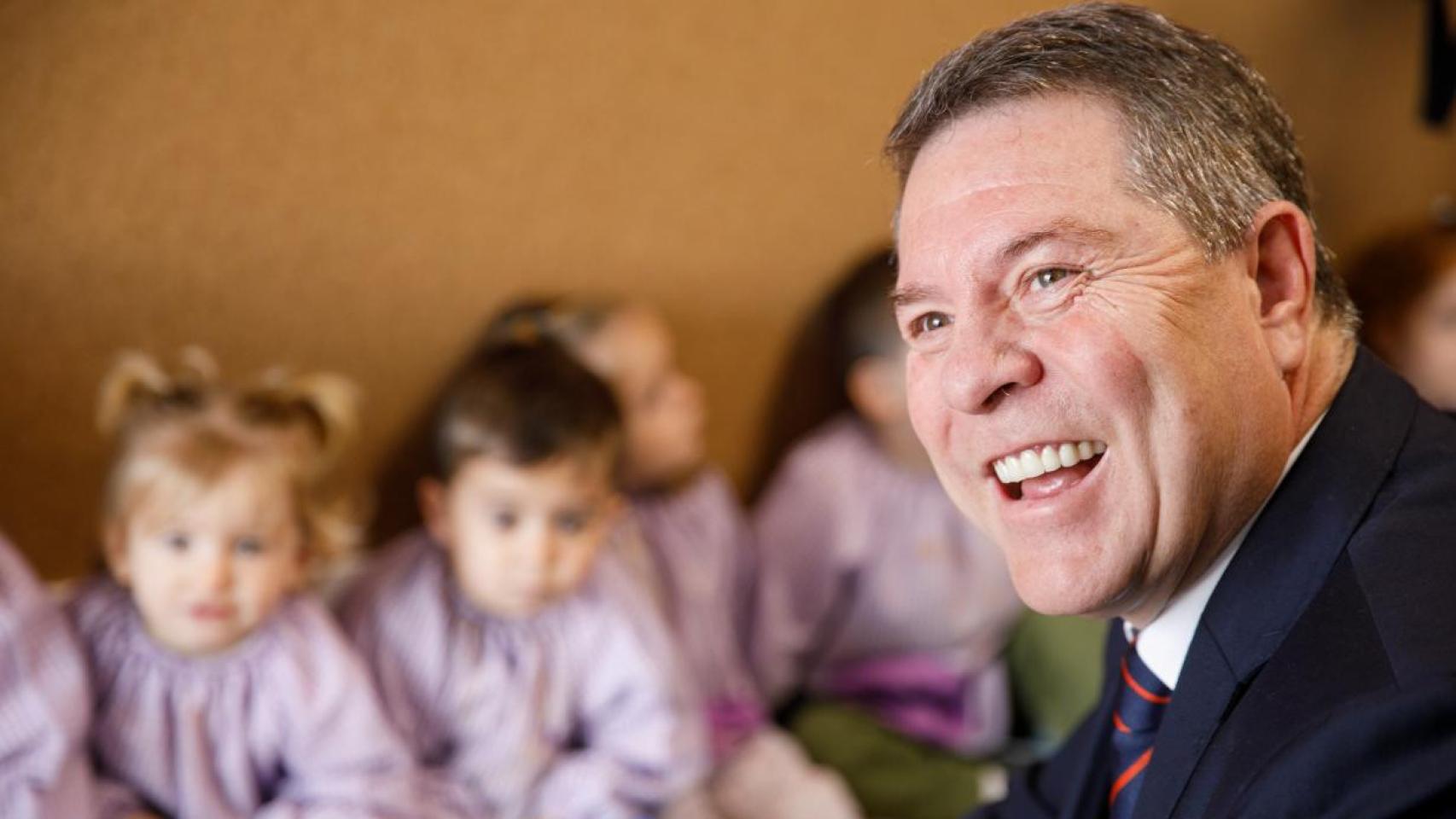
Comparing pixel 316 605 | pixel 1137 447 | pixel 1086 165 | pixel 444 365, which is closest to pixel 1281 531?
pixel 1137 447

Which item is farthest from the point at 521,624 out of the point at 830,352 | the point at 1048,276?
the point at 1048,276

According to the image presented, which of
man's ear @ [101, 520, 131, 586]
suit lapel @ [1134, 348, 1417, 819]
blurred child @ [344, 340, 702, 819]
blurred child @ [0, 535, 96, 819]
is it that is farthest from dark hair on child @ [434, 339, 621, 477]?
suit lapel @ [1134, 348, 1417, 819]

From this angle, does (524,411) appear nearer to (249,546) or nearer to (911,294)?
(249,546)

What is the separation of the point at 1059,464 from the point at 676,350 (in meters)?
1.50

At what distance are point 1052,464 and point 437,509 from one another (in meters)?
1.19

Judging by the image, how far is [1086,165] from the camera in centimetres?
115

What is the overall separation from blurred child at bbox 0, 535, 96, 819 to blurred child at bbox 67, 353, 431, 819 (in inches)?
2.9

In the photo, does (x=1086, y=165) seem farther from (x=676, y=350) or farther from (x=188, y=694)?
(x=676, y=350)

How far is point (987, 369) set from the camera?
117 cm

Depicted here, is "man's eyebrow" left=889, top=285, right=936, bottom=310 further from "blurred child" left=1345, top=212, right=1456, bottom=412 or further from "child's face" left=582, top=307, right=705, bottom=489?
"blurred child" left=1345, top=212, right=1456, bottom=412

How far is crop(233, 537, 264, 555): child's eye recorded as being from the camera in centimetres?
177

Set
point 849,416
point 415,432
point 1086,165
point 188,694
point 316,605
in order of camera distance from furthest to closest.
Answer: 1. point 849,416
2. point 415,432
3. point 316,605
4. point 188,694
5. point 1086,165

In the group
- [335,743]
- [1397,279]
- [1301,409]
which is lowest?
[1397,279]

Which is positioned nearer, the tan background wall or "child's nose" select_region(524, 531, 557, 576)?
the tan background wall
